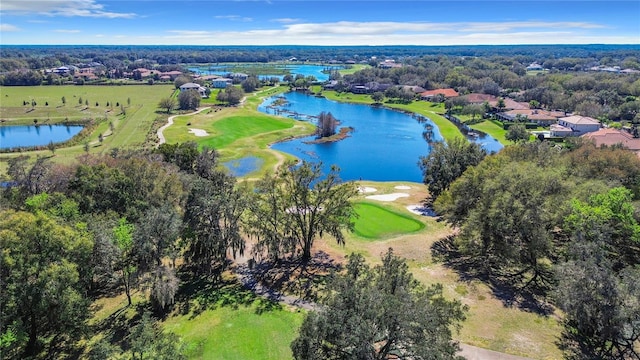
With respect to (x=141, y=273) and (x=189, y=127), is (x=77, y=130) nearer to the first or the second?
(x=189, y=127)

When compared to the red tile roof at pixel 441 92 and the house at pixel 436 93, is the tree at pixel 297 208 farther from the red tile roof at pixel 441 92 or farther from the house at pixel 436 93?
the red tile roof at pixel 441 92

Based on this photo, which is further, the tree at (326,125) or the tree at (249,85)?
the tree at (249,85)

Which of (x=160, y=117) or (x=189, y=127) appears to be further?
(x=160, y=117)

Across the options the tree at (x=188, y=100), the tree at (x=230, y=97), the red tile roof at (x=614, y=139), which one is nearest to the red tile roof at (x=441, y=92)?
the red tile roof at (x=614, y=139)

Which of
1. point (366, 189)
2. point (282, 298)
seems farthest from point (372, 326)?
point (366, 189)

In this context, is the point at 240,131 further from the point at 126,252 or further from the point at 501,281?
the point at 501,281

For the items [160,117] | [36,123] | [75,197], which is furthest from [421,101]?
[75,197]

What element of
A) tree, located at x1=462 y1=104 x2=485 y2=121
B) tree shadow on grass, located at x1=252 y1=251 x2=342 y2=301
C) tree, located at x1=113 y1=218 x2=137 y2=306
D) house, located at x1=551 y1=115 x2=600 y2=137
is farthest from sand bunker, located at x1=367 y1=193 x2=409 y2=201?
tree, located at x1=462 y1=104 x2=485 y2=121
